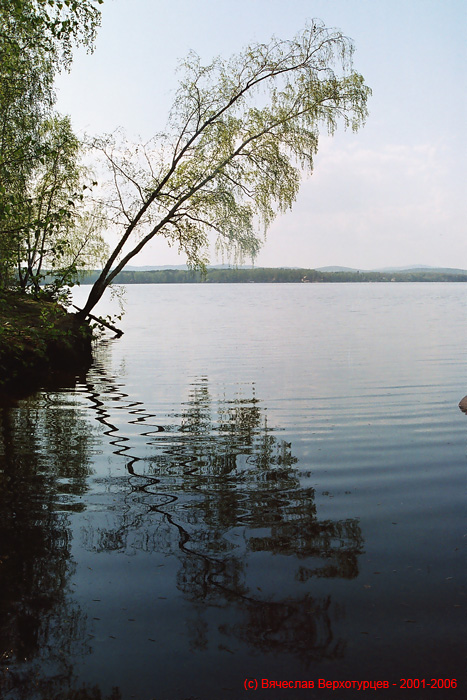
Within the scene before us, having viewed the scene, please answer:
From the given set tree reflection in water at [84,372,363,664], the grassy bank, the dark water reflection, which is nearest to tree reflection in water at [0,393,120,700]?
the dark water reflection

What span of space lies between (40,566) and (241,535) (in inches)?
79.3

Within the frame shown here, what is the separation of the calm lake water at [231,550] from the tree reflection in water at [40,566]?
20 mm

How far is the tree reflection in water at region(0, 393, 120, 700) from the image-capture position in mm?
4277

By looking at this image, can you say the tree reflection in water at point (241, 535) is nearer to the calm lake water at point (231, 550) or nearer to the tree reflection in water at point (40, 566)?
the calm lake water at point (231, 550)

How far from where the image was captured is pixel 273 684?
4176mm

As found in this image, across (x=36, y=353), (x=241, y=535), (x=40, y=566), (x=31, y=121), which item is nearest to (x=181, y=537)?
(x=241, y=535)

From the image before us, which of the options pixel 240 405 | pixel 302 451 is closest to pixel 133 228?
pixel 240 405

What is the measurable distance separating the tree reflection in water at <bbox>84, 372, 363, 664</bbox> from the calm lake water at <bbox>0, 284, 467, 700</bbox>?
2 cm

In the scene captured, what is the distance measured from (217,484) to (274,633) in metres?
3.85

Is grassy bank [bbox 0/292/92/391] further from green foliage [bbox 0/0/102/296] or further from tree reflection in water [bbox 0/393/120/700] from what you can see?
tree reflection in water [bbox 0/393/120/700]

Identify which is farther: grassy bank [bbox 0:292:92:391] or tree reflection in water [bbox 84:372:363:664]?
grassy bank [bbox 0:292:92:391]

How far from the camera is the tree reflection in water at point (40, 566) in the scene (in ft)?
14.0

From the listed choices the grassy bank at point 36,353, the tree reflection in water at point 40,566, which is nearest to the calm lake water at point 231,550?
the tree reflection in water at point 40,566

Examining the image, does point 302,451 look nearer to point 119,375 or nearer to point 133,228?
point 119,375
